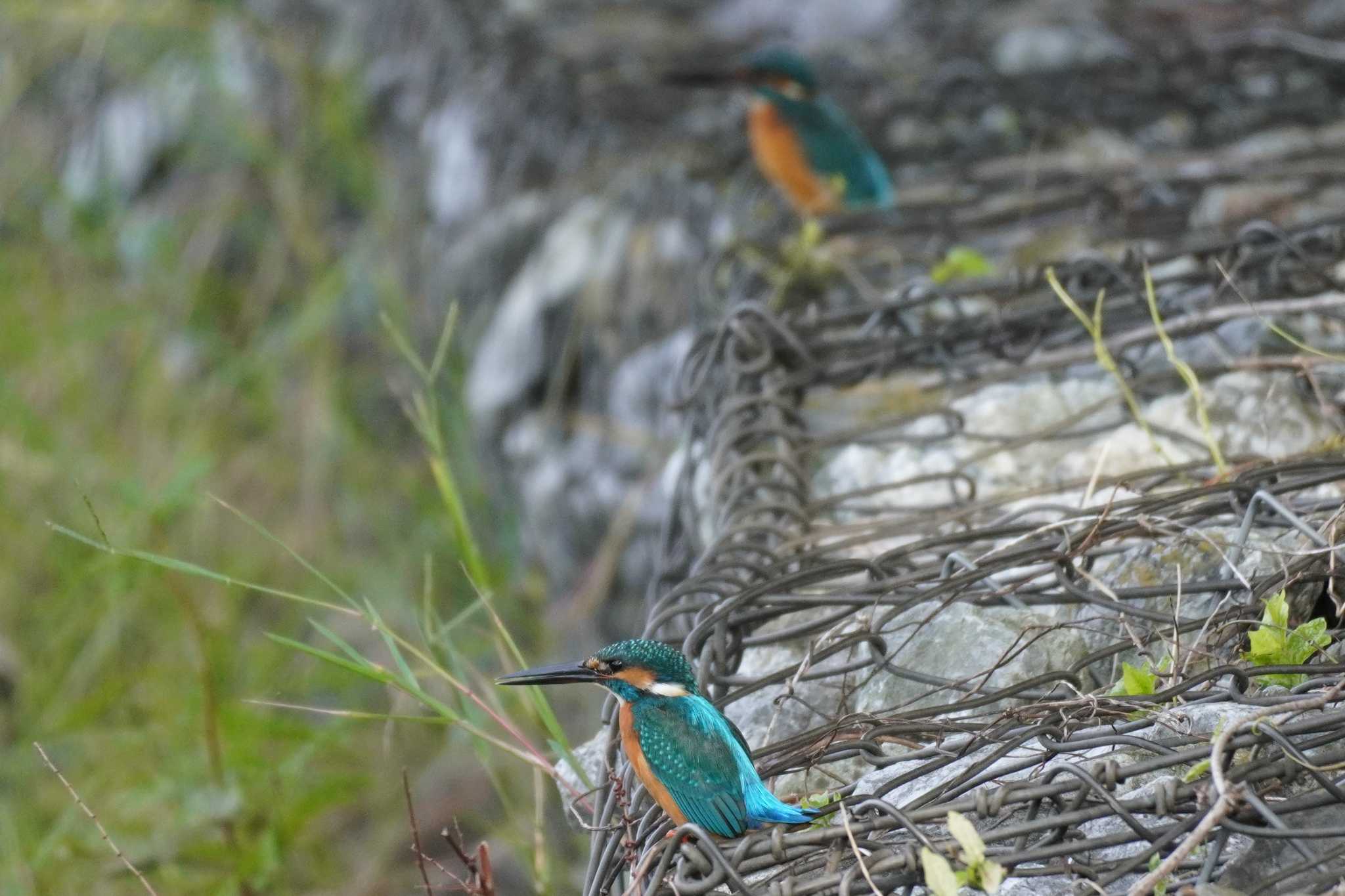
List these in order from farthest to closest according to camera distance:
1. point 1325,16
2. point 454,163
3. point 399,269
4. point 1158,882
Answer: point 399,269 → point 454,163 → point 1325,16 → point 1158,882

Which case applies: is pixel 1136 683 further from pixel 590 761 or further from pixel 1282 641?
pixel 590 761

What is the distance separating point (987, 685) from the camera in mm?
1510

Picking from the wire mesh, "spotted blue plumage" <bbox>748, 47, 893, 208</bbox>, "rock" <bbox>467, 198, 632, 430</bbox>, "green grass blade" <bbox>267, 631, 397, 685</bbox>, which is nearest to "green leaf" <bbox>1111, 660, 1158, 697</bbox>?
the wire mesh

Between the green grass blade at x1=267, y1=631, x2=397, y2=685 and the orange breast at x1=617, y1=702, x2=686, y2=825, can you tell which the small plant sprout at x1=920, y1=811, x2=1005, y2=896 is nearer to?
the orange breast at x1=617, y1=702, x2=686, y2=825

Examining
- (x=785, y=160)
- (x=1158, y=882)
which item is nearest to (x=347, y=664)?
(x=1158, y=882)

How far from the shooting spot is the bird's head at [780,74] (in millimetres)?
3955

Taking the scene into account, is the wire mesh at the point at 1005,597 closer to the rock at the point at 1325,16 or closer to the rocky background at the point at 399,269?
the rocky background at the point at 399,269

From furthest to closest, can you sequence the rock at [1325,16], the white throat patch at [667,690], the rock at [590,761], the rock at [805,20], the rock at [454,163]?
the rock at [805,20]
the rock at [454,163]
the rock at [1325,16]
the rock at [590,761]
the white throat patch at [667,690]

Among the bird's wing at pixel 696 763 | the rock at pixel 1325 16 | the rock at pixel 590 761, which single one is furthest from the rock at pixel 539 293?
the bird's wing at pixel 696 763

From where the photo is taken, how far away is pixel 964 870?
3.45 feet

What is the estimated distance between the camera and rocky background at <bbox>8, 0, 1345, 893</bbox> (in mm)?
2996

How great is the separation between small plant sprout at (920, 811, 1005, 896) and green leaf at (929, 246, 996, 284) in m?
1.71

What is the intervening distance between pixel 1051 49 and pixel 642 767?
3455 mm

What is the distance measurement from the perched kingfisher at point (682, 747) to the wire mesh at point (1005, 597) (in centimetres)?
5
